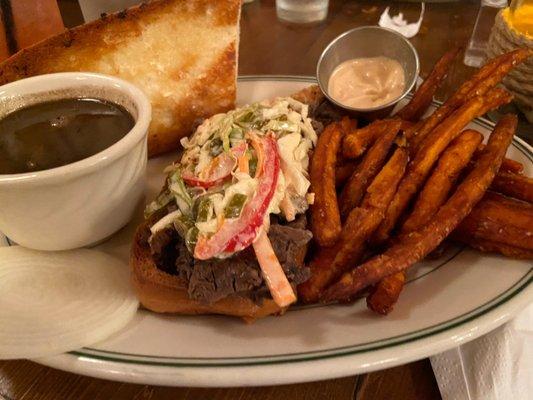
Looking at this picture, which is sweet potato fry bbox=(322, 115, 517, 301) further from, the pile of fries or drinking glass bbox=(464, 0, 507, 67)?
drinking glass bbox=(464, 0, 507, 67)

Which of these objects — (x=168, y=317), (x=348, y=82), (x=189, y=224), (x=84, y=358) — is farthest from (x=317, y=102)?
(x=84, y=358)

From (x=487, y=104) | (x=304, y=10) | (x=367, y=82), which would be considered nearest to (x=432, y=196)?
(x=487, y=104)

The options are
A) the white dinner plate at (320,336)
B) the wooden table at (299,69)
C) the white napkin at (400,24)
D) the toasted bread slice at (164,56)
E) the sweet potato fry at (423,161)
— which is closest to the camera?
the white dinner plate at (320,336)

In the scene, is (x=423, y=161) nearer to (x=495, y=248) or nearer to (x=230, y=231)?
(x=495, y=248)

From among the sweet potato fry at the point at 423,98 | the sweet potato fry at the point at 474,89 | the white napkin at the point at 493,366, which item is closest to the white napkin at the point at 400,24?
the sweet potato fry at the point at 423,98

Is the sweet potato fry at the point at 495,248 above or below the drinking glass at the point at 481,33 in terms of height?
above

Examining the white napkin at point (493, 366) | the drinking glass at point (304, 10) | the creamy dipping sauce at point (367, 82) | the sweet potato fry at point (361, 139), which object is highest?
the sweet potato fry at point (361, 139)

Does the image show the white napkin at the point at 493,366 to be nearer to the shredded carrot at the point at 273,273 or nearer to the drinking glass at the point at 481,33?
the shredded carrot at the point at 273,273
